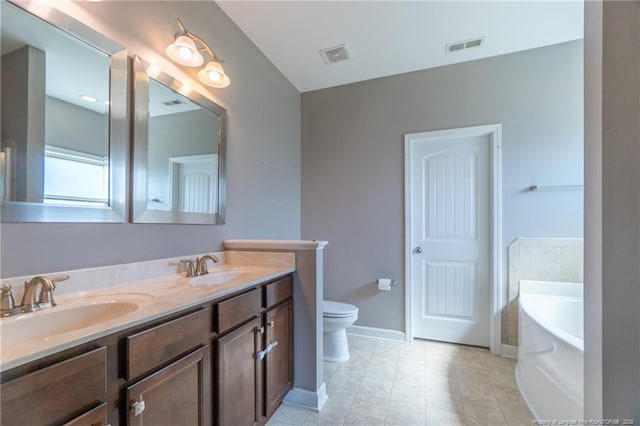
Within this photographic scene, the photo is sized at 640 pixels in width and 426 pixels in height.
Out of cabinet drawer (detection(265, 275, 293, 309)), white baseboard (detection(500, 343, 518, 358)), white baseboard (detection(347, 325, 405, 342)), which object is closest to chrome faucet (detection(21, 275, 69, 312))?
cabinet drawer (detection(265, 275, 293, 309))

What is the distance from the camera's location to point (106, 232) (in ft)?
3.99

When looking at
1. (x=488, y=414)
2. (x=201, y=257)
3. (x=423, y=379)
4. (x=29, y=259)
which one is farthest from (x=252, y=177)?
(x=488, y=414)

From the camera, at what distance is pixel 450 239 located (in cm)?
264

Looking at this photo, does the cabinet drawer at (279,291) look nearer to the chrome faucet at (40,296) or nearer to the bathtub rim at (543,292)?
the chrome faucet at (40,296)

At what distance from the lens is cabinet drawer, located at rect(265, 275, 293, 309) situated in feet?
4.94

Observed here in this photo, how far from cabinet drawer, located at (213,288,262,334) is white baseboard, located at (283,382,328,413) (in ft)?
2.37

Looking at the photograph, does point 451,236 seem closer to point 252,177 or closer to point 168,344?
point 252,177

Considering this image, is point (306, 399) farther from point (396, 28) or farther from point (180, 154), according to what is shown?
point (396, 28)

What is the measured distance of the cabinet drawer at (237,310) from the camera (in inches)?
45.7

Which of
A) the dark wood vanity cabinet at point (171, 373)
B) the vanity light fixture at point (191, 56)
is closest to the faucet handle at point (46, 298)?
the dark wood vanity cabinet at point (171, 373)

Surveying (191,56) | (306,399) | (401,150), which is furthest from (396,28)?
(306,399)

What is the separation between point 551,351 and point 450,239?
4.08ft

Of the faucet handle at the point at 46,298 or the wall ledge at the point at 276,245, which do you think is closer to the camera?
the faucet handle at the point at 46,298

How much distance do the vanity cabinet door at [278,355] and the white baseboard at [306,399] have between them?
0.26 ft
